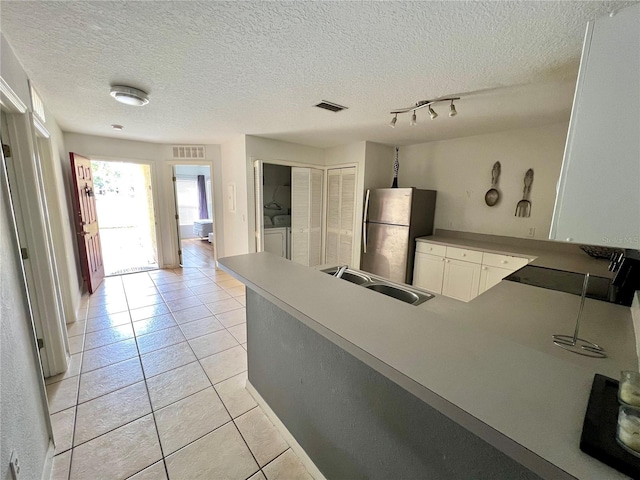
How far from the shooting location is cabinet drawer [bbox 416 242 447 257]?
11.2ft

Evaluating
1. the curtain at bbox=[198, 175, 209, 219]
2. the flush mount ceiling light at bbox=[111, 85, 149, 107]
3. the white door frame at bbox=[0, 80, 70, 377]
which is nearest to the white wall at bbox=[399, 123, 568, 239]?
the flush mount ceiling light at bbox=[111, 85, 149, 107]

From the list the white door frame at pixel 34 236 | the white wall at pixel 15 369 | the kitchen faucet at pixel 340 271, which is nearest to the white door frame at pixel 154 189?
the white door frame at pixel 34 236

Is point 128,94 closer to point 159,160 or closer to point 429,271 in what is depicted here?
point 159,160

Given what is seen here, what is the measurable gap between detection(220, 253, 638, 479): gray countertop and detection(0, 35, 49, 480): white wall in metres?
1.01

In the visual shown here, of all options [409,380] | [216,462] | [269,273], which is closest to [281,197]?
[269,273]

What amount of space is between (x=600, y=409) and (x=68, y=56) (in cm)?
283

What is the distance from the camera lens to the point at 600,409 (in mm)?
591

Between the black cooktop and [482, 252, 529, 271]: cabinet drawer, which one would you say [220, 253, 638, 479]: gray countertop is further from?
[482, 252, 529, 271]: cabinet drawer

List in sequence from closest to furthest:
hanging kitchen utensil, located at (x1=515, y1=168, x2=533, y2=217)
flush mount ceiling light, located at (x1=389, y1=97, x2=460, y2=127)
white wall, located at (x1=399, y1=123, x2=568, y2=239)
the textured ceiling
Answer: the textured ceiling
flush mount ceiling light, located at (x1=389, y1=97, x2=460, y2=127)
white wall, located at (x1=399, y1=123, x2=568, y2=239)
hanging kitchen utensil, located at (x1=515, y1=168, x2=533, y2=217)

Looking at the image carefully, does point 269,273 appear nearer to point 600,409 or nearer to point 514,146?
point 600,409

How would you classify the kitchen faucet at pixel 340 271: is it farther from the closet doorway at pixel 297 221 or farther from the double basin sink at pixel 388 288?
the closet doorway at pixel 297 221

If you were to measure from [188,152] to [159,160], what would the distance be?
513 millimetres

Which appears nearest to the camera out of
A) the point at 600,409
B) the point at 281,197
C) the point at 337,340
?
the point at 600,409

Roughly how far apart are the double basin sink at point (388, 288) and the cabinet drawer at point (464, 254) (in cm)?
182
